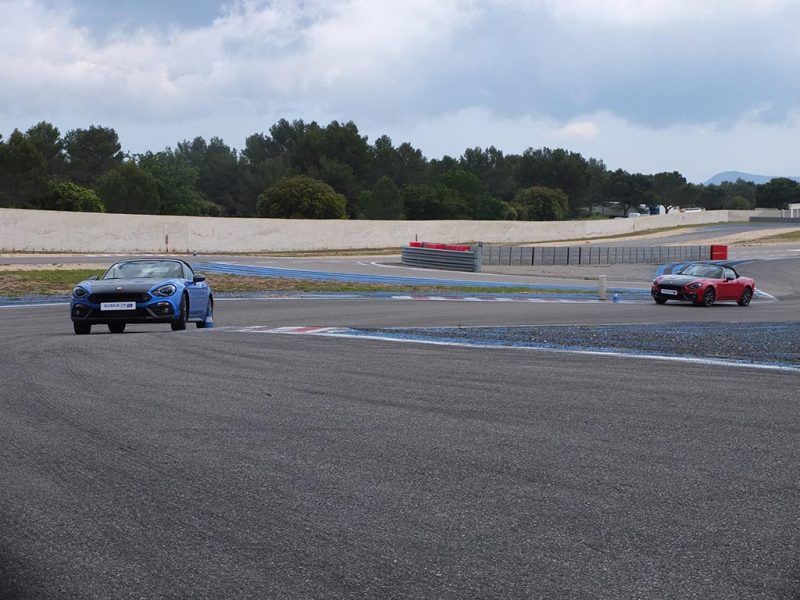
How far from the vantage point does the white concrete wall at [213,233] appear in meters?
44.2

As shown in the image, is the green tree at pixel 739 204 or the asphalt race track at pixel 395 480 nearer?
the asphalt race track at pixel 395 480

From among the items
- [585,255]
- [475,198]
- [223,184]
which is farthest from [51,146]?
[585,255]

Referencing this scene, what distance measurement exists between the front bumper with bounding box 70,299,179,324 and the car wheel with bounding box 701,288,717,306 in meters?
16.1

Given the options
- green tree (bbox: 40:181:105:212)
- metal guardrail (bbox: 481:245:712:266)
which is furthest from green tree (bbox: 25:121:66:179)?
metal guardrail (bbox: 481:245:712:266)

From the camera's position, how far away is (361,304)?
23.4 meters

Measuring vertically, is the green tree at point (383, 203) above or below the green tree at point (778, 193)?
below

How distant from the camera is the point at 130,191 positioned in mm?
83000

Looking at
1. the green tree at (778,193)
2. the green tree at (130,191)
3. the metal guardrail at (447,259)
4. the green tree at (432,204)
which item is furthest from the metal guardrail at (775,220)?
the metal guardrail at (447,259)

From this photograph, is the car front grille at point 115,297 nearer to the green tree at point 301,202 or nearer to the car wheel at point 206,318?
the car wheel at point 206,318

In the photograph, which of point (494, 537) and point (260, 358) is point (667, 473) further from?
point (260, 358)

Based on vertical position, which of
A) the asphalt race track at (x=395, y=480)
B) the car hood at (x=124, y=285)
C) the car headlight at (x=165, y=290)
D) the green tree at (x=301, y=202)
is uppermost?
the green tree at (x=301, y=202)

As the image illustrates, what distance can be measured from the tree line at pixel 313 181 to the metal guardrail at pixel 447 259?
3517 centimetres

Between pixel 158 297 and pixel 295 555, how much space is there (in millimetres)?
11513

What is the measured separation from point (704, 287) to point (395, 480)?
22541mm
